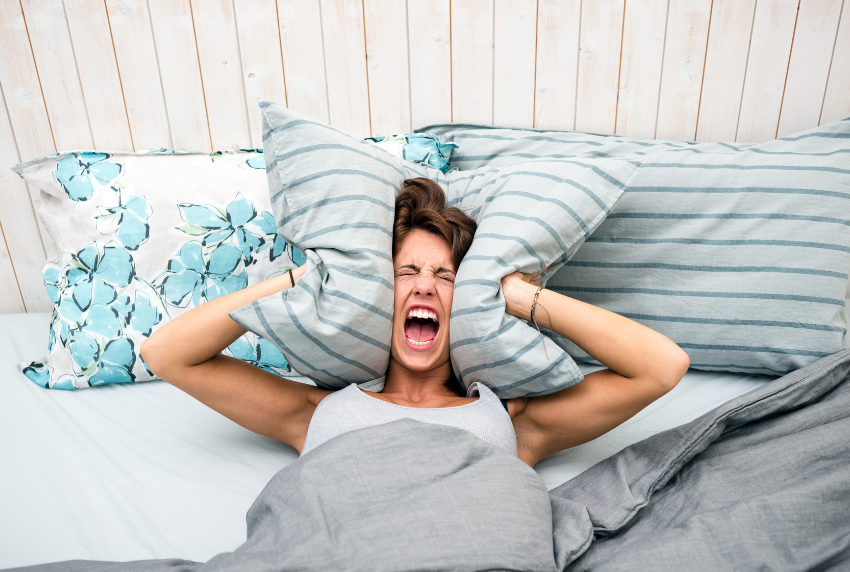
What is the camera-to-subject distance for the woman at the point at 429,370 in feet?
2.93

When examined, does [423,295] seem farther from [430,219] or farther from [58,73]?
[58,73]

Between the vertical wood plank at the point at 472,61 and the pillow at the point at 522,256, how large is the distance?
0.43 m

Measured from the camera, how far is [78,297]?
48.2 inches

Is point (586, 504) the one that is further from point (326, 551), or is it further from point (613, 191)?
point (613, 191)

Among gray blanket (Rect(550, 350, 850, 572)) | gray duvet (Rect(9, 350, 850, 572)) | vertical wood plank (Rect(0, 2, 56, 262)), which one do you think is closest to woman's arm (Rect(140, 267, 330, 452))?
gray duvet (Rect(9, 350, 850, 572))

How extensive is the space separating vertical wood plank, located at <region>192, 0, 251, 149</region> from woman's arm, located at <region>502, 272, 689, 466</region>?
93 cm

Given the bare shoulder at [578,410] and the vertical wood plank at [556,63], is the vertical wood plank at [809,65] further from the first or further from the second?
the bare shoulder at [578,410]

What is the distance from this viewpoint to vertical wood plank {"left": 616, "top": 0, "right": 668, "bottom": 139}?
1.34m

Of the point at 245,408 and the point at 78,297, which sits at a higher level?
the point at 78,297

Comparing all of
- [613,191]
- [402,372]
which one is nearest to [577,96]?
[613,191]

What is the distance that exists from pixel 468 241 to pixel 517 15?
0.70 meters

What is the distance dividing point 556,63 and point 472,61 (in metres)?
0.23

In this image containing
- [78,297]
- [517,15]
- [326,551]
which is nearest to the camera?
[326,551]

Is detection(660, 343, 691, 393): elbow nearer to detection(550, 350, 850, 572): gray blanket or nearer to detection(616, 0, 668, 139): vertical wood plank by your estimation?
detection(550, 350, 850, 572): gray blanket
